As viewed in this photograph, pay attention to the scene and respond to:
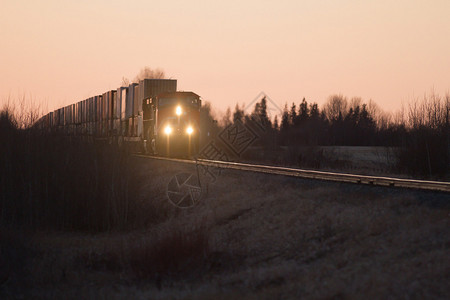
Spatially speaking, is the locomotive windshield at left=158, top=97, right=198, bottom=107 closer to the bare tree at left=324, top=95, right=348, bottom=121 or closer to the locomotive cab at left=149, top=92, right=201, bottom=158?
the locomotive cab at left=149, top=92, right=201, bottom=158

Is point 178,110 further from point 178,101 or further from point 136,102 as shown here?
point 136,102

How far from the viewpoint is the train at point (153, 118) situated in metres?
26.7

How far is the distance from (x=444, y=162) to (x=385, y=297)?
15113 millimetres

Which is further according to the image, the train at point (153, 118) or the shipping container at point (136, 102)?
the shipping container at point (136, 102)

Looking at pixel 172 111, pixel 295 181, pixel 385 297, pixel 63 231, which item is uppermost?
pixel 172 111

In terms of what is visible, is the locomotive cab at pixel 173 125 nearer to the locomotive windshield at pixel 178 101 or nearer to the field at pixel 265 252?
the locomotive windshield at pixel 178 101

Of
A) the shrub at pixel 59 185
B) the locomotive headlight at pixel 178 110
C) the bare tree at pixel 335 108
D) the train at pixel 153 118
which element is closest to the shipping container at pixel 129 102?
the train at pixel 153 118

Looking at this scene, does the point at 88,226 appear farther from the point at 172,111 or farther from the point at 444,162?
the point at 444,162

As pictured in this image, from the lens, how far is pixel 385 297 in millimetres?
6391

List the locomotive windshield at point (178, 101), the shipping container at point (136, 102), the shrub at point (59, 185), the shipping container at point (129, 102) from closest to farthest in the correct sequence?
the shrub at point (59, 185), the locomotive windshield at point (178, 101), the shipping container at point (136, 102), the shipping container at point (129, 102)

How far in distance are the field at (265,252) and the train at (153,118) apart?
975 cm

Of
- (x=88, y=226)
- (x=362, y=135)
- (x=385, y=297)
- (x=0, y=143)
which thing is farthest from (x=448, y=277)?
(x=362, y=135)

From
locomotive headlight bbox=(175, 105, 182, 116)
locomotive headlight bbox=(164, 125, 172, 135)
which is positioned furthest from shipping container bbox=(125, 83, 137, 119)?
locomotive headlight bbox=(164, 125, 172, 135)

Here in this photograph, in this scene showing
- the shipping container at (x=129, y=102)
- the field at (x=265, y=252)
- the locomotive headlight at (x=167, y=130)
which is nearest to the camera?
the field at (x=265, y=252)
